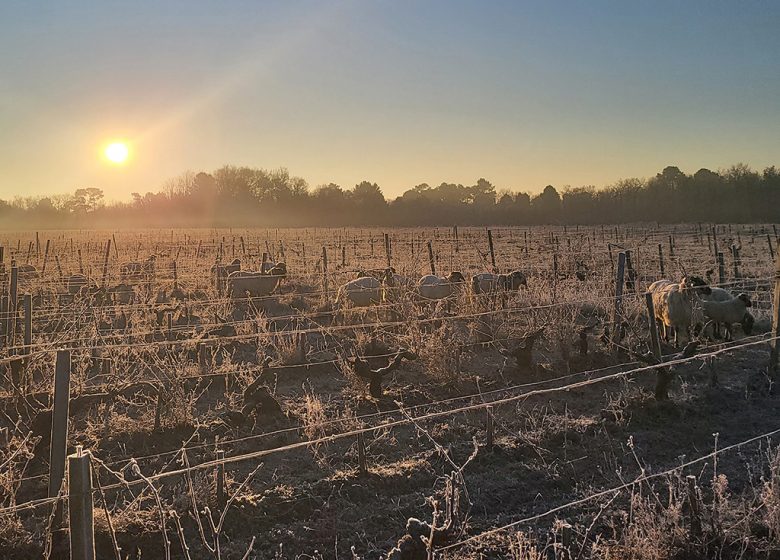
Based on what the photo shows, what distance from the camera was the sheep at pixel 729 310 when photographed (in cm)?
974

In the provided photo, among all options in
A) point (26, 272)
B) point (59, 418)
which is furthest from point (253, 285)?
point (59, 418)

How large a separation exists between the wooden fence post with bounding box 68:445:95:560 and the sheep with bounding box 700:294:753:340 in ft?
32.6

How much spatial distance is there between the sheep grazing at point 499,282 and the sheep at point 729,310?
3887mm

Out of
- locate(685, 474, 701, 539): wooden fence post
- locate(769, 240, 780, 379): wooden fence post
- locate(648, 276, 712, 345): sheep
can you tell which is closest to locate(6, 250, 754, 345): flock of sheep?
locate(648, 276, 712, 345): sheep

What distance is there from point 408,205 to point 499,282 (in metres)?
57.3

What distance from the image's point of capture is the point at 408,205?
226 ft

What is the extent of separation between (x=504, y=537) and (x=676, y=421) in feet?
10.9

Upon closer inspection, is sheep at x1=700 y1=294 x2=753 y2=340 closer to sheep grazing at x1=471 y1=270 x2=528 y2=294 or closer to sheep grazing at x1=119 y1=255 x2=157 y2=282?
sheep grazing at x1=471 y1=270 x2=528 y2=294

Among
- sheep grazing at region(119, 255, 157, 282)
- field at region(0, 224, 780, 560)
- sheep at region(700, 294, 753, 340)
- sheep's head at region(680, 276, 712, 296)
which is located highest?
sheep grazing at region(119, 255, 157, 282)

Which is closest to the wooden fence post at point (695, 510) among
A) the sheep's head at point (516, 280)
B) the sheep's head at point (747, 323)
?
the sheep's head at point (747, 323)

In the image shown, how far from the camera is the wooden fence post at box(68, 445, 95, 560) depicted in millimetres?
2312

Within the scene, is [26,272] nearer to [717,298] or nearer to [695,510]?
[717,298]

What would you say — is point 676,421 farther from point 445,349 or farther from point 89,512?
point 89,512

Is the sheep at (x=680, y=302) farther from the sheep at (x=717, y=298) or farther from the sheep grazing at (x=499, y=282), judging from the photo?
the sheep grazing at (x=499, y=282)
